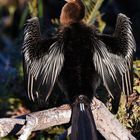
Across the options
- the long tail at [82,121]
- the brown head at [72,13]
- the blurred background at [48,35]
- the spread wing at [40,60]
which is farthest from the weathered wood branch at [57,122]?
the brown head at [72,13]

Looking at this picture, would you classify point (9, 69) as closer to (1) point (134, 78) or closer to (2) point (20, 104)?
(2) point (20, 104)

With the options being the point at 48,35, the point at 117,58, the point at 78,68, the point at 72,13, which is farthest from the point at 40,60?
the point at 48,35

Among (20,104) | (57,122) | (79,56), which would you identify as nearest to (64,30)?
(79,56)

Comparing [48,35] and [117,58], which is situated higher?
[117,58]

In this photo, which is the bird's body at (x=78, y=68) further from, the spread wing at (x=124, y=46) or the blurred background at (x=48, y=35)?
the blurred background at (x=48, y=35)

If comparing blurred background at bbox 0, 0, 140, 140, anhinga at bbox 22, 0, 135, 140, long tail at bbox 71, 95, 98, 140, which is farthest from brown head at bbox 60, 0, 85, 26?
blurred background at bbox 0, 0, 140, 140

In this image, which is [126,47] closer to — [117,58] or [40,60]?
[117,58]

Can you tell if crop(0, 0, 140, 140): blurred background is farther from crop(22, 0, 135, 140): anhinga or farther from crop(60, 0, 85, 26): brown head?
crop(60, 0, 85, 26): brown head
